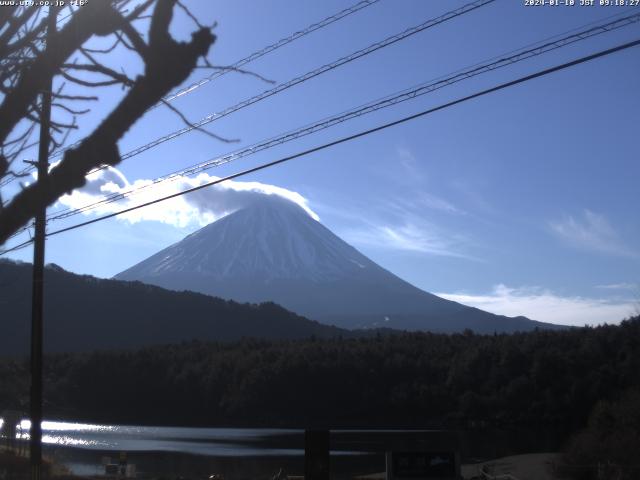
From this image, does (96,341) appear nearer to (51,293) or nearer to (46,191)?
(51,293)

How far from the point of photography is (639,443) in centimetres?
3734

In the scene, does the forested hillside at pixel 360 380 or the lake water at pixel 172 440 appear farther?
the forested hillside at pixel 360 380

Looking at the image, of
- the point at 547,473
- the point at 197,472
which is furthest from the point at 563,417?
the point at 197,472

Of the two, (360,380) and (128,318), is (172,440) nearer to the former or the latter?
(360,380)

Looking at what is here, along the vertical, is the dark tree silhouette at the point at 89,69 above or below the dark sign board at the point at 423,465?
above

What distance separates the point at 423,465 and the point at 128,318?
127016mm

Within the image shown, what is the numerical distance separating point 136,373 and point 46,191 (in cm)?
10111

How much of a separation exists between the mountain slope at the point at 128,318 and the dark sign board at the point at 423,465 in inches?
3965

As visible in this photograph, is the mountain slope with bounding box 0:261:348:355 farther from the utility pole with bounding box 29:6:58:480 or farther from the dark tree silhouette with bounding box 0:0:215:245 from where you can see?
the dark tree silhouette with bounding box 0:0:215:245

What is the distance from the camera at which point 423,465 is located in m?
17.7

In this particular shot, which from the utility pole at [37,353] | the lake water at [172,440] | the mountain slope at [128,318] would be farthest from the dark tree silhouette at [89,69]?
the mountain slope at [128,318]

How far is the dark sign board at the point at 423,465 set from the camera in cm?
1752

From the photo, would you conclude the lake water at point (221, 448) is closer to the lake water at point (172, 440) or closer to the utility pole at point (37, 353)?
the lake water at point (172, 440)

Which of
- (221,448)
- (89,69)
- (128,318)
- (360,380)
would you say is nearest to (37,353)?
(89,69)
